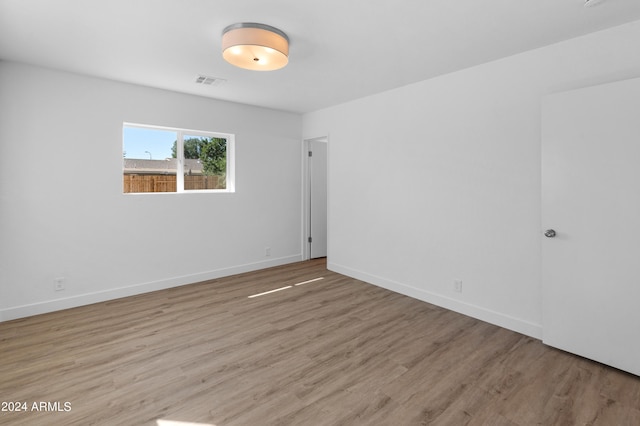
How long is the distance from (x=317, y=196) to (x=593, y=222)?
3.90 m

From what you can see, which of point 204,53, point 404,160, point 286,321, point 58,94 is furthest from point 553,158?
point 58,94

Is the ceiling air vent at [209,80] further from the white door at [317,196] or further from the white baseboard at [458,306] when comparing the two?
the white baseboard at [458,306]

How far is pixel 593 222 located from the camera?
2369mm

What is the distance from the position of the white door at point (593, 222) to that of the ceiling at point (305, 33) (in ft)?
2.13

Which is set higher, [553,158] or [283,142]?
[283,142]

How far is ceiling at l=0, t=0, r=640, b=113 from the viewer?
2.13m

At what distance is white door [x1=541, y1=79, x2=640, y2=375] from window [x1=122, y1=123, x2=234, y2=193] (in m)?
3.90

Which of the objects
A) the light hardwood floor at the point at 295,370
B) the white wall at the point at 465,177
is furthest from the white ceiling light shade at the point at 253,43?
the light hardwood floor at the point at 295,370

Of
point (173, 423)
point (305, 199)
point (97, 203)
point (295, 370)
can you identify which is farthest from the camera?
point (305, 199)

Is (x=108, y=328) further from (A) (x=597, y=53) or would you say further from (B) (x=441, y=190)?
(A) (x=597, y=53)

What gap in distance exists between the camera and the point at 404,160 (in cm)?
383

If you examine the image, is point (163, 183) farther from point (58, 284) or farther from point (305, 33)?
point (305, 33)

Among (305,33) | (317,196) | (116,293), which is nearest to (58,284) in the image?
(116,293)

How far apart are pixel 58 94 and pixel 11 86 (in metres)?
0.35
